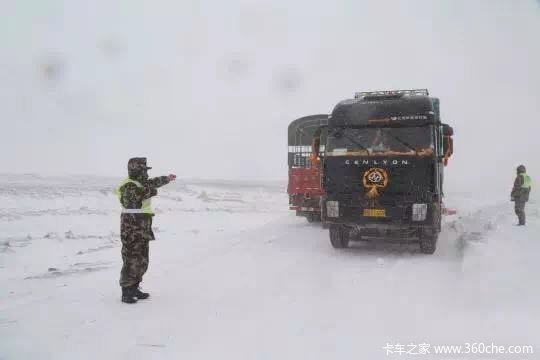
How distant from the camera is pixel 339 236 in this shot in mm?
8688

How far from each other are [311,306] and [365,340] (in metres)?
1.12

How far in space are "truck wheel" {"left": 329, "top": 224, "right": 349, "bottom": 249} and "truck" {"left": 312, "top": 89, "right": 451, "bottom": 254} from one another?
0.15 m

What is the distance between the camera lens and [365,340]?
4.08 metres

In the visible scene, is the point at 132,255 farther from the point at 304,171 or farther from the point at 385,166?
the point at 304,171

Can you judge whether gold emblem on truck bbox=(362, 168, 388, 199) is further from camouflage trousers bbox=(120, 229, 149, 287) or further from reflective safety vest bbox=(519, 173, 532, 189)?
reflective safety vest bbox=(519, 173, 532, 189)

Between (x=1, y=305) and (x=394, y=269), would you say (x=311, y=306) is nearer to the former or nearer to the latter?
(x=394, y=269)

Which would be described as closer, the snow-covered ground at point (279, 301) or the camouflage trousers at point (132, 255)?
the snow-covered ground at point (279, 301)

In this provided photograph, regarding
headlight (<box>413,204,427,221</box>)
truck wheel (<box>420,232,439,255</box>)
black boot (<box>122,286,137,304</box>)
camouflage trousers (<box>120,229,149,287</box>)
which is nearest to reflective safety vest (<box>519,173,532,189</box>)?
truck wheel (<box>420,232,439,255</box>)

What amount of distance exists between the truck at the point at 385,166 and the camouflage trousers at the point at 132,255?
405 cm

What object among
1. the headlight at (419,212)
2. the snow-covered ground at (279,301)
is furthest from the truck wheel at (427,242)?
the headlight at (419,212)

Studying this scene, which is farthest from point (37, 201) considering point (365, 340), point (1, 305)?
point (365, 340)

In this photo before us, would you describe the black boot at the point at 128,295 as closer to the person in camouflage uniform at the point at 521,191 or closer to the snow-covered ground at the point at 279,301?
the snow-covered ground at the point at 279,301

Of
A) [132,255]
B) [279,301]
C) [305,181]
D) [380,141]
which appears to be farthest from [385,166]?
[305,181]

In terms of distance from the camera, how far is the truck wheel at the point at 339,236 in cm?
861
